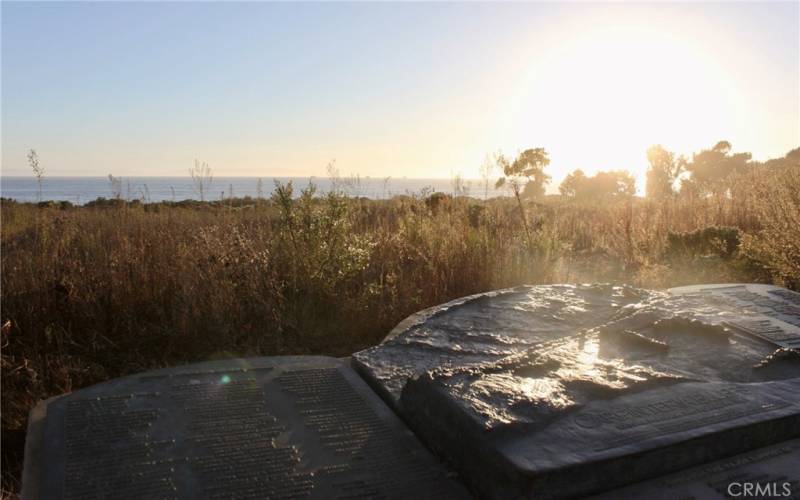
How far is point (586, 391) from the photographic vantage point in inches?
93.6

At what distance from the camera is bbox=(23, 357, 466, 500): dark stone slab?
2.02 m

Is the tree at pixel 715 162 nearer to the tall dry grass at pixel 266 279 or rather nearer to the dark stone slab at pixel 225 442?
the tall dry grass at pixel 266 279

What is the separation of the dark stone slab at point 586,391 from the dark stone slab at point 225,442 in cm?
19

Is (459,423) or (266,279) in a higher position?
(266,279)

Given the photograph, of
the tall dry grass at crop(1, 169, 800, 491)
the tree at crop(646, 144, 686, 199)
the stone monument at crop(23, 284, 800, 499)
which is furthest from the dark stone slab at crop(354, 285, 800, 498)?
the tree at crop(646, 144, 686, 199)

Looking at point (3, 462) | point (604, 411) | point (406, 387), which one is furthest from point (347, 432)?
point (3, 462)

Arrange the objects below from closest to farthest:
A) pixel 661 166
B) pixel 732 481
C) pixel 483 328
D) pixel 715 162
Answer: pixel 732 481 < pixel 483 328 < pixel 661 166 < pixel 715 162

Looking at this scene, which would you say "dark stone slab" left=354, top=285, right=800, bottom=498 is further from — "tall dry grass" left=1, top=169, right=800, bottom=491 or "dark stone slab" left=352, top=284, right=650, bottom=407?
"tall dry grass" left=1, top=169, right=800, bottom=491

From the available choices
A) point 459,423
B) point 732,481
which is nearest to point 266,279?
point 459,423

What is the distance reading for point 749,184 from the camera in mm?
9352

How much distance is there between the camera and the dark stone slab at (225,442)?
6.63 ft

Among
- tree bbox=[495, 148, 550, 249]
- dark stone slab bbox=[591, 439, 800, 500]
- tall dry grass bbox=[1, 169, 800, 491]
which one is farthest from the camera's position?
tree bbox=[495, 148, 550, 249]

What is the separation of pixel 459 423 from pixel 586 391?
0.58 metres

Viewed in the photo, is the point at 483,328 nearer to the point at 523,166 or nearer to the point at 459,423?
the point at 459,423
